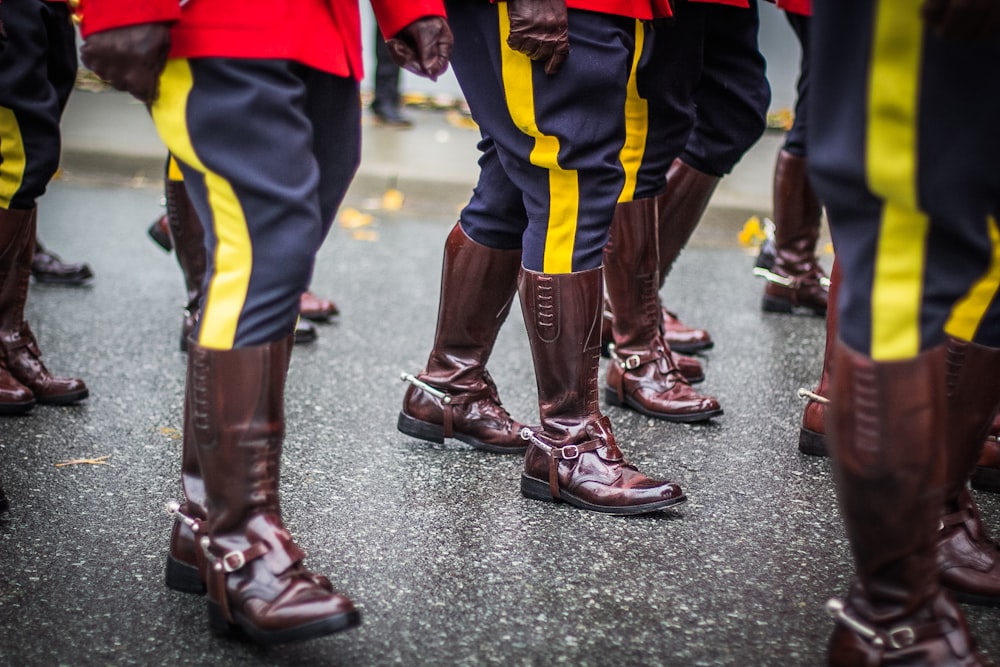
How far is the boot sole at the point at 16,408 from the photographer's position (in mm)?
2738

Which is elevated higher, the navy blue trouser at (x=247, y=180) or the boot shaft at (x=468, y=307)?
the navy blue trouser at (x=247, y=180)

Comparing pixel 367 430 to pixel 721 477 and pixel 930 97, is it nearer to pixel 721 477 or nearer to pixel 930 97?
pixel 721 477

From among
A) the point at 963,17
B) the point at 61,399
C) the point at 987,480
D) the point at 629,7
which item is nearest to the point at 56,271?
the point at 61,399

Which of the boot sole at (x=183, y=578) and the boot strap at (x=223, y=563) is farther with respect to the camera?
the boot sole at (x=183, y=578)

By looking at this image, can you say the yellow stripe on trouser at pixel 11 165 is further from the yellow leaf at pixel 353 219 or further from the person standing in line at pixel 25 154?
the yellow leaf at pixel 353 219

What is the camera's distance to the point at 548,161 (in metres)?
2.19

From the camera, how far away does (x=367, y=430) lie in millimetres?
2777

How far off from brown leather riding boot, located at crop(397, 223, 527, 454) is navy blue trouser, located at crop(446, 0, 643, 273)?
29 cm

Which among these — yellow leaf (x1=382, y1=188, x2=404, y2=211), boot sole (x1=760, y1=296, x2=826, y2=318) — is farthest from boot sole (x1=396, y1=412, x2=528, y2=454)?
yellow leaf (x1=382, y1=188, x2=404, y2=211)

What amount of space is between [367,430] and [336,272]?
1699 mm

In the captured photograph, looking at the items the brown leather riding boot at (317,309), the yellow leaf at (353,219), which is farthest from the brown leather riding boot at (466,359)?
the yellow leaf at (353,219)

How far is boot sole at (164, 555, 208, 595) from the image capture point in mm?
1863

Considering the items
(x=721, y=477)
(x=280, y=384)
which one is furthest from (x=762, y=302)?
(x=280, y=384)

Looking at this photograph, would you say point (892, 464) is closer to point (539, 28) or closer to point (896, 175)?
point (896, 175)
